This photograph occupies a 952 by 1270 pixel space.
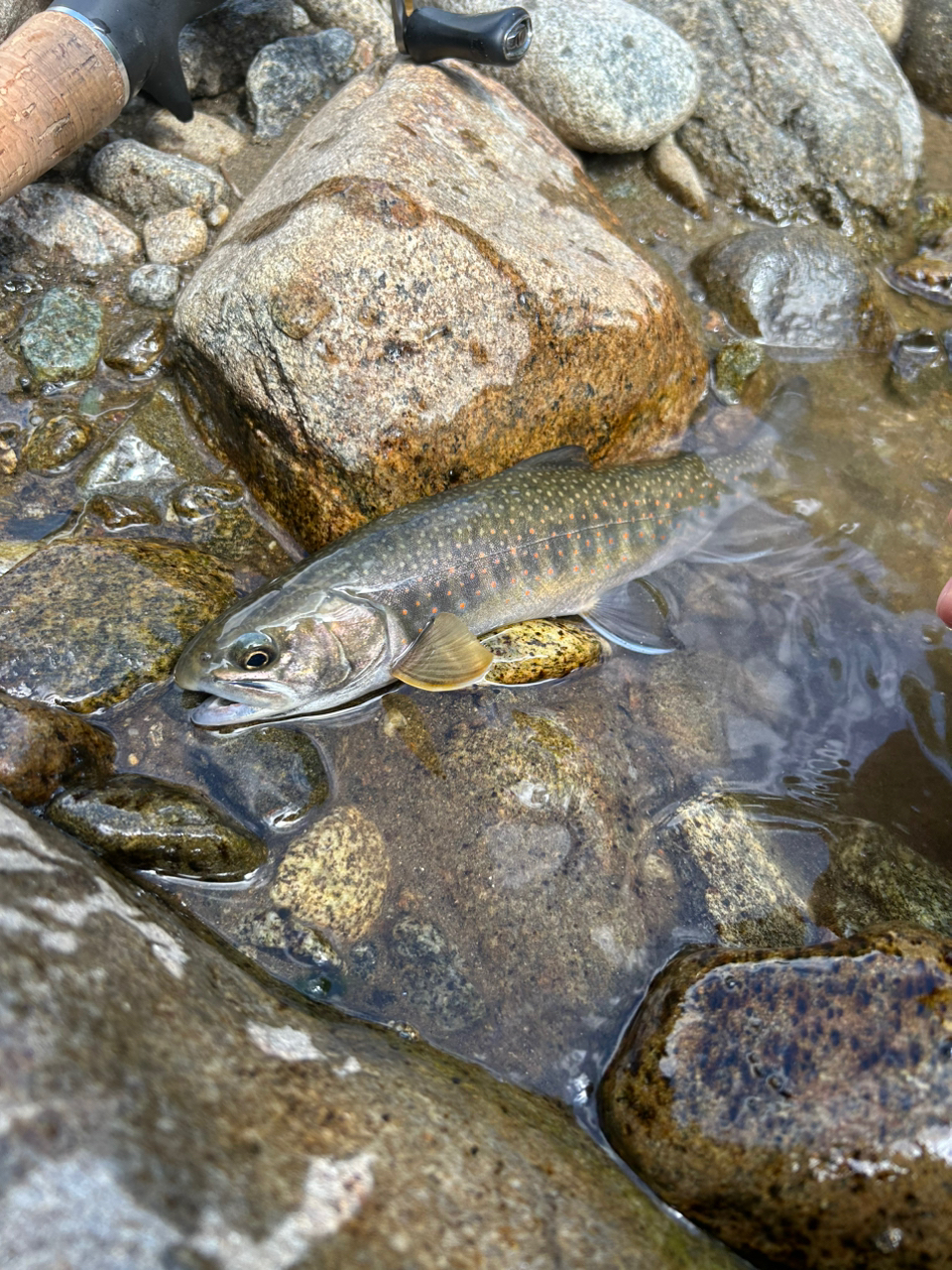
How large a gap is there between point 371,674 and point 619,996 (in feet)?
5.80

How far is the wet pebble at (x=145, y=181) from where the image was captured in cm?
553

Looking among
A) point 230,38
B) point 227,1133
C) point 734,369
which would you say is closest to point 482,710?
point 227,1133

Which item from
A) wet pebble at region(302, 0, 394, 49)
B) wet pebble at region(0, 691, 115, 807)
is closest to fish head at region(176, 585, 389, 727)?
wet pebble at region(0, 691, 115, 807)

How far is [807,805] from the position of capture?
158 inches

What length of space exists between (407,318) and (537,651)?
5.81 ft

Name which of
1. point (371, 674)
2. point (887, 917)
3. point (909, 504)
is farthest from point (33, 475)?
point (909, 504)

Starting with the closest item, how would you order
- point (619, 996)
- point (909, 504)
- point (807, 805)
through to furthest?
point (619, 996) < point (807, 805) < point (909, 504)

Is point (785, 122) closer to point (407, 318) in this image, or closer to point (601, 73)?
point (601, 73)

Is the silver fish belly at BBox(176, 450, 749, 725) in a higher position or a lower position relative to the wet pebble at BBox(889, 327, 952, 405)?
higher

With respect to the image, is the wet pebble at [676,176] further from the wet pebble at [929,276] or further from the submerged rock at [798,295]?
the wet pebble at [929,276]

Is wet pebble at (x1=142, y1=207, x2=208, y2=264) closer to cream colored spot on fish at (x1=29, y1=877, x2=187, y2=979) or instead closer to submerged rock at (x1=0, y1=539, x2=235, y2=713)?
submerged rock at (x1=0, y1=539, x2=235, y2=713)

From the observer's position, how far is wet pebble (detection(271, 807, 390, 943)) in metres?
3.41

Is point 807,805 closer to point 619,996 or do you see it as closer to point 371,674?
point 619,996

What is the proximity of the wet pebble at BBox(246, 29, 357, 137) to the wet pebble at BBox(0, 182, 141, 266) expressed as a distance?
147 cm
